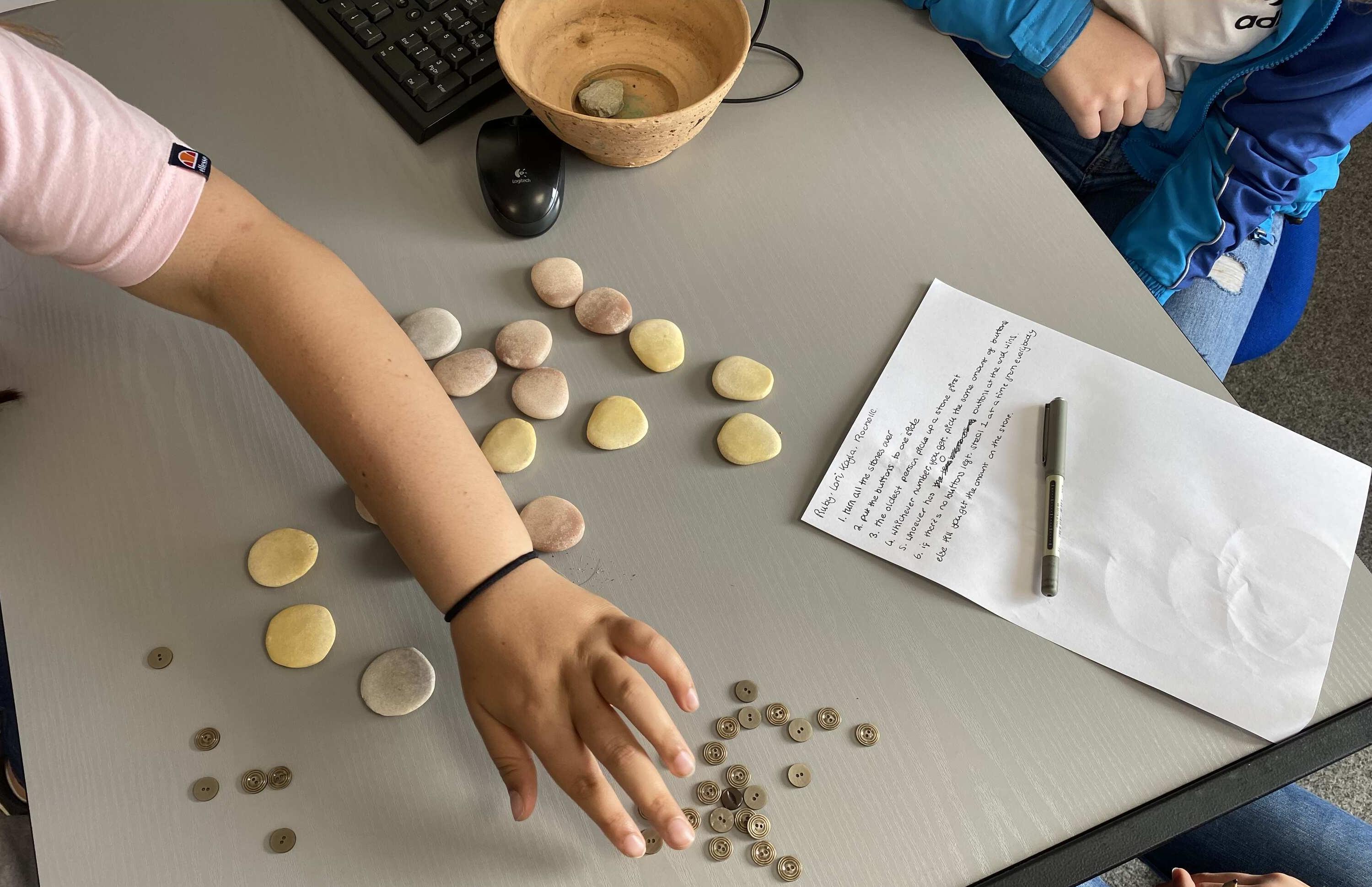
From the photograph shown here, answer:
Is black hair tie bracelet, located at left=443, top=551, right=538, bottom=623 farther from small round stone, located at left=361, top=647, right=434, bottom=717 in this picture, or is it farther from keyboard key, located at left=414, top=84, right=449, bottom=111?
keyboard key, located at left=414, top=84, right=449, bottom=111

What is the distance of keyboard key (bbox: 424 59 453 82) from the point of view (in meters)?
0.68

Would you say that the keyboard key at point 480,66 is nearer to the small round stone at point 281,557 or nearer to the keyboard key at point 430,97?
the keyboard key at point 430,97

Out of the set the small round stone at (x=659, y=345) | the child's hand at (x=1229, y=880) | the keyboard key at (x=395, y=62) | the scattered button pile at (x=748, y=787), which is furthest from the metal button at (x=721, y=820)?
the keyboard key at (x=395, y=62)

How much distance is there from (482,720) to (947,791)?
0.27m

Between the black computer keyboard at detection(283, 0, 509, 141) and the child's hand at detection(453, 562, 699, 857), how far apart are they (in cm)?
41

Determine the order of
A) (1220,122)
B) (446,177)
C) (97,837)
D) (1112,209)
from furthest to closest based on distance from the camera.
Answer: (1112,209) → (1220,122) → (446,177) → (97,837)

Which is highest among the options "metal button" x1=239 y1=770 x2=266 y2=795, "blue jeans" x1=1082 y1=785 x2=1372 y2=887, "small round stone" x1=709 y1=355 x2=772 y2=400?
"small round stone" x1=709 y1=355 x2=772 y2=400

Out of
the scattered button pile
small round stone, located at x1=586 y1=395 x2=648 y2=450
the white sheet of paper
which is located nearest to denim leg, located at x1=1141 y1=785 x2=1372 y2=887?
the white sheet of paper

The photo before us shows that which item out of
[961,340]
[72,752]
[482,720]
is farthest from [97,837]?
[961,340]

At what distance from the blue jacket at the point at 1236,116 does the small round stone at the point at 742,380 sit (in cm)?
40

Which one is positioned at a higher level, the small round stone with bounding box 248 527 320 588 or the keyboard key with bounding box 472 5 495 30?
the keyboard key with bounding box 472 5 495 30

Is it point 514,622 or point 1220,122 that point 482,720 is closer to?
point 514,622

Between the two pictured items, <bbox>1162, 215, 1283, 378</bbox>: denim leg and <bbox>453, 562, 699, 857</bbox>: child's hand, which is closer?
<bbox>453, 562, 699, 857</bbox>: child's hand

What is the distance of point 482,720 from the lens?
0.47m
